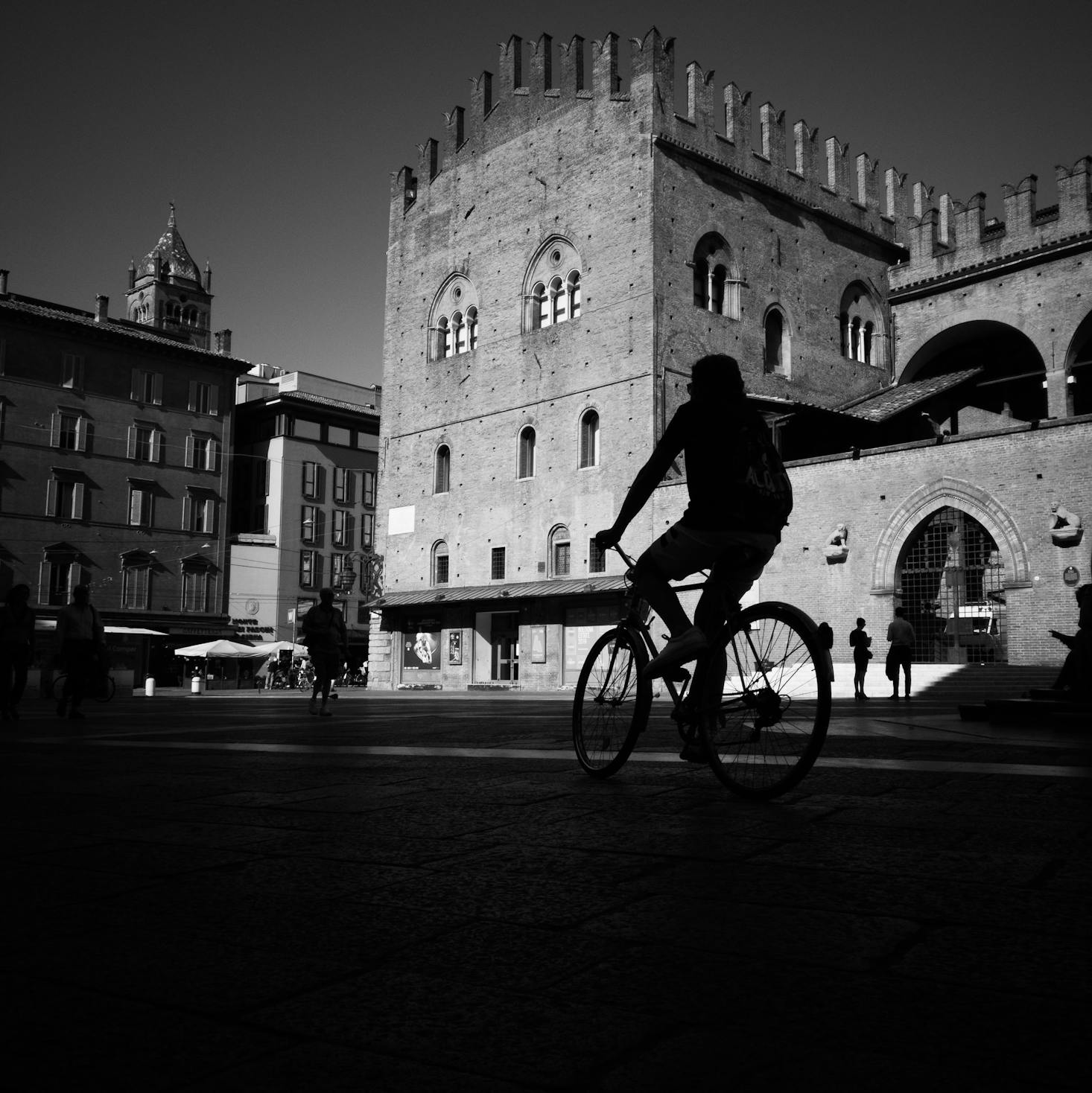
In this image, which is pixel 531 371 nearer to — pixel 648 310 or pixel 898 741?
pixel 648 310

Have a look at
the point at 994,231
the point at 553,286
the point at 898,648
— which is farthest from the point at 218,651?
the point at 994,231

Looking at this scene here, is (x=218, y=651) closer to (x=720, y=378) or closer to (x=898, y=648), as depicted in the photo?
(x=898, y=648)

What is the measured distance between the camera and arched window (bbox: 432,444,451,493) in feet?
132

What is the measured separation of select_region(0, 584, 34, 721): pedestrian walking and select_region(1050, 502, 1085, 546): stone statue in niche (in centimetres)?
2048

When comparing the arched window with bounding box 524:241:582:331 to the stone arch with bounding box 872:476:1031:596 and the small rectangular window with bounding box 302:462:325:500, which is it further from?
the small rectangular window with bounding box 302:462:325:500

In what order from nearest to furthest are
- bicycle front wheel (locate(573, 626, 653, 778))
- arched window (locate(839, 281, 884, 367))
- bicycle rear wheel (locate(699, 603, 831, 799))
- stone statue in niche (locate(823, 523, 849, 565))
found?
bicycle rear wheel (locate(699, 603, 831, 799)), bicycle front wheel (locate(573, 626, 653, 778)), stone statue in niche (locate(823, 523, 849, 565)), arched window (locate(839, 281, 884, 367))

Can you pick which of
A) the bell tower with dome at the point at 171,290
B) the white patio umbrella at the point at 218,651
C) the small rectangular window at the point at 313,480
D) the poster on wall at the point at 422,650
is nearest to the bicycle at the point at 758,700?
the poster on wall at the point at 422,650

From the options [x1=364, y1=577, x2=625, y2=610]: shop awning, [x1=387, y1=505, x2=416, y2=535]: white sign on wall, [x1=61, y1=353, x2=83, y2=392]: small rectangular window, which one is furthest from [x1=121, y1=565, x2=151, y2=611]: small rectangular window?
[x1=387, y1=505, x2=416, y2=535]: white sign on wall

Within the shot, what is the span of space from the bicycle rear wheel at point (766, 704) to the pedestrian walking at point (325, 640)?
9.98 metres

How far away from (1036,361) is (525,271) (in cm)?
1659

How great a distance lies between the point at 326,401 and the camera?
218 feet

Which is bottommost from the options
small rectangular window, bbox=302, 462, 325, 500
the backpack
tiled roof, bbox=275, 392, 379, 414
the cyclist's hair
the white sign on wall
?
the backpack

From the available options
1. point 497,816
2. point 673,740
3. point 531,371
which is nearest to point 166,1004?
point 497,816

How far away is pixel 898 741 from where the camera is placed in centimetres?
704
